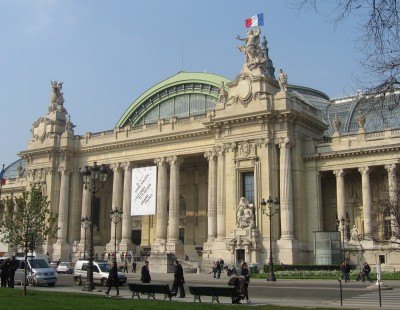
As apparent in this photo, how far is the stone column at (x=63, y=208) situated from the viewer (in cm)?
7788

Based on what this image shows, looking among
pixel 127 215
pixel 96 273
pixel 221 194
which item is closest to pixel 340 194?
pixel 221 194

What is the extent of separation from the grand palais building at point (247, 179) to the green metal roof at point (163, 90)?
1811 cm

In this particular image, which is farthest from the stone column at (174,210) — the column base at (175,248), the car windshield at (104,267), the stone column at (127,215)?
the car windshield at (104,267)

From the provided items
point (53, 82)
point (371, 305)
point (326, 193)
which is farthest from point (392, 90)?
point (53, 82)

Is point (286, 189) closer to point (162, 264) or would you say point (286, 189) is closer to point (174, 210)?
point (162, 264)

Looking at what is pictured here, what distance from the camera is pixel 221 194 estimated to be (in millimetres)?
62938

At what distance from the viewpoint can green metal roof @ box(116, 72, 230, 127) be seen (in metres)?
90.5

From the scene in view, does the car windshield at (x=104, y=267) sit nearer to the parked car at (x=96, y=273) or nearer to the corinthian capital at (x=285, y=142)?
the parked car at (x=96, y=273)

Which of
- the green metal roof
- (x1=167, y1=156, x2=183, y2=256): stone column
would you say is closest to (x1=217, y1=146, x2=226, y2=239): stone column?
(x1=167, y1=156, x2=183, y2=256): stone column

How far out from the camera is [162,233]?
69.8m

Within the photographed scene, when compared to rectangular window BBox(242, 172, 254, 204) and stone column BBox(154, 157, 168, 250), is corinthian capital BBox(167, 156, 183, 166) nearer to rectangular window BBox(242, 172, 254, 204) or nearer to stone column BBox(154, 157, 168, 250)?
stone column BBox(154, 157, 168, 250)

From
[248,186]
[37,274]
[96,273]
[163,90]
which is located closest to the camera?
[37,274]

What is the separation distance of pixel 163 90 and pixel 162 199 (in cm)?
3027

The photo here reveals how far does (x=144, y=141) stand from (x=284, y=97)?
22413 mm
